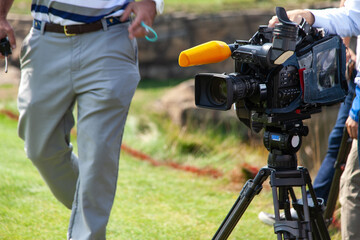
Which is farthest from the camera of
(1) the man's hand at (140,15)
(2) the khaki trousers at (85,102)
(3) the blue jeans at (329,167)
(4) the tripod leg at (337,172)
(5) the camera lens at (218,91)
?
(3) the blue jeans at (329,167)

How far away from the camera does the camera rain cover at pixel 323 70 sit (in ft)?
7.85

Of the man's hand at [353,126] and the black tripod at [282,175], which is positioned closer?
the black tripod at [282,175]

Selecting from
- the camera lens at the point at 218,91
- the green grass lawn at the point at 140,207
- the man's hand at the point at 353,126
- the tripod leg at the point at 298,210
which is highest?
the camera lens at the point at 218,91

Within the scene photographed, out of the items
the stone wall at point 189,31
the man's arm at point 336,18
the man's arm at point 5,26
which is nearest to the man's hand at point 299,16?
the man's arm at point 336,18

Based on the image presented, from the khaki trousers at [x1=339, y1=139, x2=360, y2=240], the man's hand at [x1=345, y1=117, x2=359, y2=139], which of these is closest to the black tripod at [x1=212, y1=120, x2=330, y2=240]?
the man's hand at [x1=345, y1=117, x2=359, y2=139]

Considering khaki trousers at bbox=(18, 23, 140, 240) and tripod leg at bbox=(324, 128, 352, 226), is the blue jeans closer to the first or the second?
tripod leg at bbox=(324, 128, 352, 226)

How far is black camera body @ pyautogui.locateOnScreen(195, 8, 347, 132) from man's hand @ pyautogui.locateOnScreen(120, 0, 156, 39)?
0.50 meters

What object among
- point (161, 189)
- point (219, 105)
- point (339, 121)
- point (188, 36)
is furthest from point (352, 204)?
point (188, 36)

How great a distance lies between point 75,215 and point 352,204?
1455 millimetres

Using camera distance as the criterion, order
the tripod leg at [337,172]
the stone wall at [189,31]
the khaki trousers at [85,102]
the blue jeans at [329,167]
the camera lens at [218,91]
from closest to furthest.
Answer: the camera lens at [218,91]
the khaki trousers at [85,102]
the tripod leg at [337,172]
the blue jeans at [329,167]
the stone wall at [189,31]

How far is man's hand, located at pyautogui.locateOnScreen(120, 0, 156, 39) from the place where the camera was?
2.75 meters

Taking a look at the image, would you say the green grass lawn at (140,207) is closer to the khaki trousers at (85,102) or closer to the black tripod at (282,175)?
the khaki trousers at (85,102)

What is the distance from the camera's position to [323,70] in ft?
7.99

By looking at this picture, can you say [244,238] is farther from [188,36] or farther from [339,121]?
[188,36]
